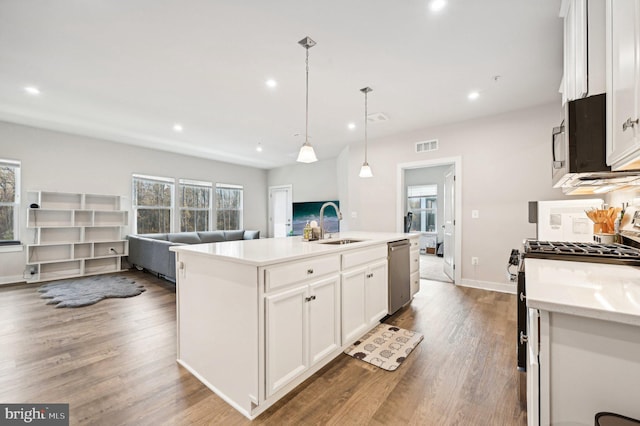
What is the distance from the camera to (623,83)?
1037 mm

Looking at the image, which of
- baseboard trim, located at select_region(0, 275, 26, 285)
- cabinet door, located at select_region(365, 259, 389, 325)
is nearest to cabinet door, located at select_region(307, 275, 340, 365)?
cabinet door, located at select_region(365, 259, 389, 325)

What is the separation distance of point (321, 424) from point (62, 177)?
616 cm

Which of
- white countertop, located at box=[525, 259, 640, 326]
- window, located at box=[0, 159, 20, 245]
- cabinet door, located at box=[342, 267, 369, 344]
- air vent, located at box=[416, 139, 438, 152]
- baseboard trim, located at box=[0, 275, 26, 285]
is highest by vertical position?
air vent, located at box=[416, 139, 438, 152]

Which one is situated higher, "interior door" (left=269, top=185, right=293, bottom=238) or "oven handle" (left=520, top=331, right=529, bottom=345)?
"interior door" (left=269, top=185, right=293, bottom=238)

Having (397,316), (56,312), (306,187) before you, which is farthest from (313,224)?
(306,187)

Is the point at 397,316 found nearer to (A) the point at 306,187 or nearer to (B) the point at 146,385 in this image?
(B) the point at 146,385

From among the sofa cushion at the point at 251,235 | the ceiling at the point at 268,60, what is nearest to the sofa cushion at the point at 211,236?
the sofa cushion at the point at 251,235

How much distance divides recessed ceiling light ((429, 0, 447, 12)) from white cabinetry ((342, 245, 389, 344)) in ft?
6.38

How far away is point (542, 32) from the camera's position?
223 cm

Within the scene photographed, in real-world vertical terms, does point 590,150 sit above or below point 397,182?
below

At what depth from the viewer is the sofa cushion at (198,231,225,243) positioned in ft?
21.5

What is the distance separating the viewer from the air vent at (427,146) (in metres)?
4.57

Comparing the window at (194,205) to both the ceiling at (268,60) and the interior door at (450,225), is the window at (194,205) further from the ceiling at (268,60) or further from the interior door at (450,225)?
the interior door at (450,225)

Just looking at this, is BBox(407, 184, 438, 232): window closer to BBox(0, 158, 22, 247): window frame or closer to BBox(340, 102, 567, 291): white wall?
BBox(340, 102, 567, 291): white wall
